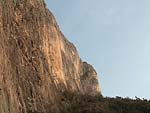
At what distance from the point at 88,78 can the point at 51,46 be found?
60.0 feet

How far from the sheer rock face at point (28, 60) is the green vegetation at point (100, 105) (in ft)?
3.58

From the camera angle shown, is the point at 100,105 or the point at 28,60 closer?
the point at 28,60

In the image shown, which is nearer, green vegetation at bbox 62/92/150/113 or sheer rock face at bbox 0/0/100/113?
sheer rock face at bbox 0/0/100/113

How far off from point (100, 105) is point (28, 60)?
10.2 metres

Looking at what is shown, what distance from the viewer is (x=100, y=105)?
40.0 meters

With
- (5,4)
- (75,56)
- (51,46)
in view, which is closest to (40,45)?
(51,46)

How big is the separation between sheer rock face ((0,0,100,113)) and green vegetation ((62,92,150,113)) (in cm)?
109

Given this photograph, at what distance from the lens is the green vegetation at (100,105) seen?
37.2 m

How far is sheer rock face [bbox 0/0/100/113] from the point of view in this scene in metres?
23.9

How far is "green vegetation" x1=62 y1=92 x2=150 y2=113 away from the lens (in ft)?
122

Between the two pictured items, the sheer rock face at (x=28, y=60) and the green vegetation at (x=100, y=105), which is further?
the green vegetation at (x=100, y=105)

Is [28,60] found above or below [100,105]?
above

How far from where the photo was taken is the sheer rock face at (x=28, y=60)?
23888 mm

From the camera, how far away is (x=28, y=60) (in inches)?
1264
